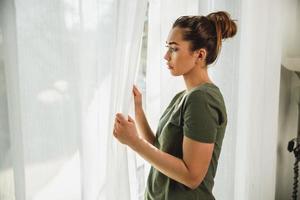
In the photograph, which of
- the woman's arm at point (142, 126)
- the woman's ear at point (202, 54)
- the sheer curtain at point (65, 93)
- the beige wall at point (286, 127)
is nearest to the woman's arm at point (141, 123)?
the woman's arm at point (142, 126)

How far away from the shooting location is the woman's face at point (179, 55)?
1058 mm

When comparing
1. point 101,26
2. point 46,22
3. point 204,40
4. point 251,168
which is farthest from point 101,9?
point 251,168

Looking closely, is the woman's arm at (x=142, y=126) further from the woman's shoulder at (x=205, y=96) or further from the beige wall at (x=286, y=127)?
the beige wall at (x=286, y=127)

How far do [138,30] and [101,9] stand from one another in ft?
0.44

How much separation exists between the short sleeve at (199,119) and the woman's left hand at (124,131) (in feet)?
0.49

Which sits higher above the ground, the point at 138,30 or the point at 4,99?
the point at 138,30

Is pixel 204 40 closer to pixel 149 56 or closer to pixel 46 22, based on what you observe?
pixel 149 56

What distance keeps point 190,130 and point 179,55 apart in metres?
0.25

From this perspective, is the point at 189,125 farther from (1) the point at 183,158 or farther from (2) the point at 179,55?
(2) the point at 179,55

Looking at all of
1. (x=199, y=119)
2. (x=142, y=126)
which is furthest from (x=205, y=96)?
(x=142, y=126)

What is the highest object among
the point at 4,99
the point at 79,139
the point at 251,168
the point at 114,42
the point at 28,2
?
the point at 28,2

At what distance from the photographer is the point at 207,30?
1073 millimetres

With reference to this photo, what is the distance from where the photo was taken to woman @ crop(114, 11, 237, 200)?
0.97 meters

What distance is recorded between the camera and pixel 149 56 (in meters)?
1.37
